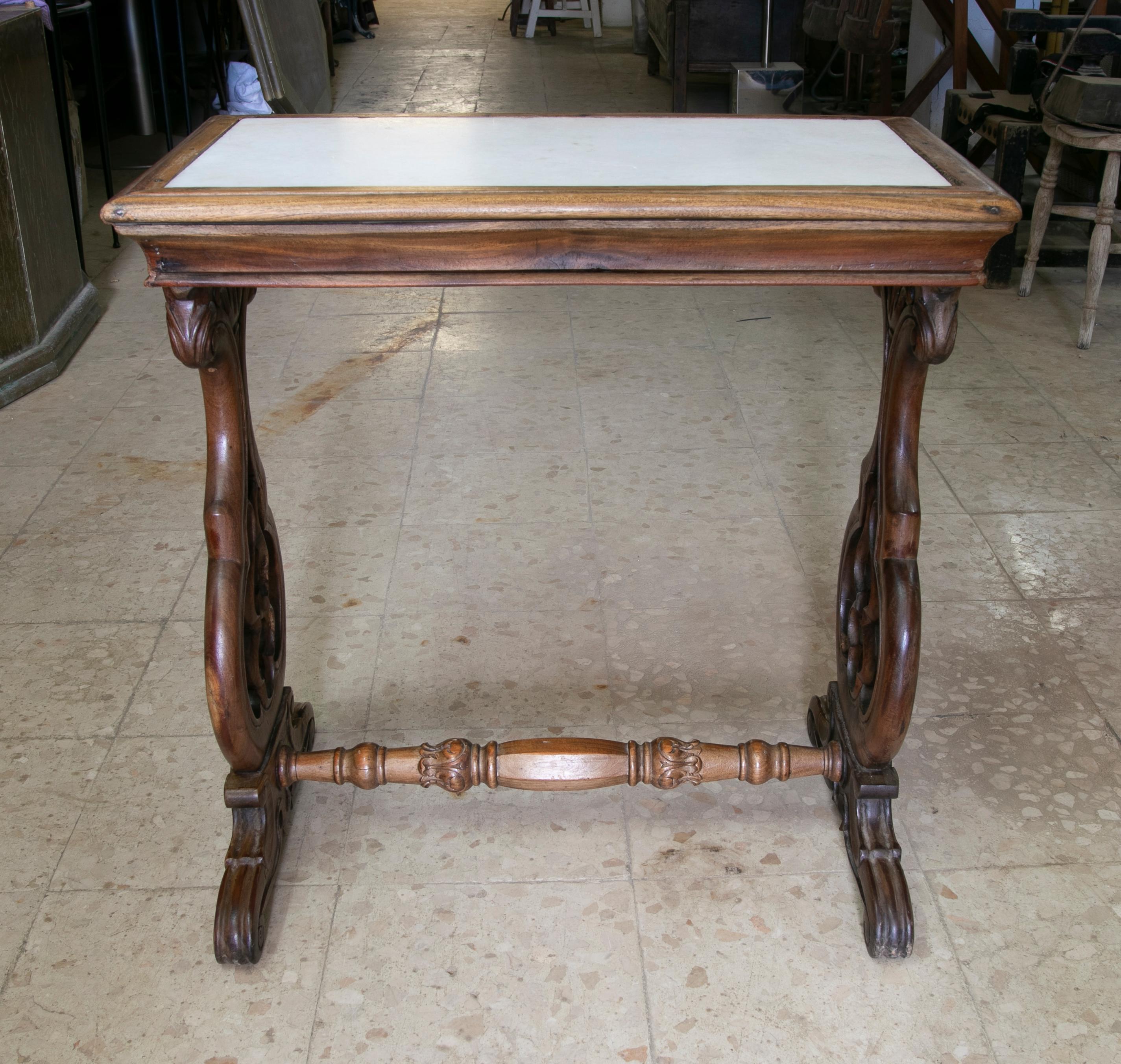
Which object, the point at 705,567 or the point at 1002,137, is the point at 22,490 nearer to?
the point at 705,567

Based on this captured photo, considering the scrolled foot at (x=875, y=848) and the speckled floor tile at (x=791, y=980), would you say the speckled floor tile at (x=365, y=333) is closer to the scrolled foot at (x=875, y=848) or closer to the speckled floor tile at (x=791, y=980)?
the scrolled foot at (x=875, y=848)

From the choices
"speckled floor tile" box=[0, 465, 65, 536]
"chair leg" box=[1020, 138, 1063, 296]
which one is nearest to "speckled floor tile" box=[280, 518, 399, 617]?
"speckled floor tile" box=[0, 465, 65, 536]

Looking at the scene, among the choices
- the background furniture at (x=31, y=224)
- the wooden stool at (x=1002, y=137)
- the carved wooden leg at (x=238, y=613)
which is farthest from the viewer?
the wooden stool at (x=1002, y=137)

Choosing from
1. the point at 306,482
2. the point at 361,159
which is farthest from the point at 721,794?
the point at 306,482

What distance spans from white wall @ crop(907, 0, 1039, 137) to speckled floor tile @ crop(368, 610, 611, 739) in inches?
165

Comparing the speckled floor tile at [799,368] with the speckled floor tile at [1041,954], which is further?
the speckled floor tile at [799,368]

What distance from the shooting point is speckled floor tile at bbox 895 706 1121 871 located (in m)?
1.69

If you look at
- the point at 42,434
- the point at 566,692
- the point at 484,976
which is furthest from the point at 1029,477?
the point at 42,434

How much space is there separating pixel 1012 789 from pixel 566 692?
0.71 m

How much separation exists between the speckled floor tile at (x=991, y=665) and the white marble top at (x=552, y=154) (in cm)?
91

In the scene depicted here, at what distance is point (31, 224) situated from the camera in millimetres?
3264

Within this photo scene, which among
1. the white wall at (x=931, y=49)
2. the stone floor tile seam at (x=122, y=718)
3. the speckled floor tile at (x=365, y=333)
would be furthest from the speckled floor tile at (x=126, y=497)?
the white wall at (x=931, y=49)

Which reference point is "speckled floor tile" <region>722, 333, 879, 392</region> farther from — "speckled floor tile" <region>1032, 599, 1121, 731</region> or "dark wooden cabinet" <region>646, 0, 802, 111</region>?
"dark wooden cabinet" <region>646, 0, 802, 111</region>

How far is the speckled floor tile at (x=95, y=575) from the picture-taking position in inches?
88.6
